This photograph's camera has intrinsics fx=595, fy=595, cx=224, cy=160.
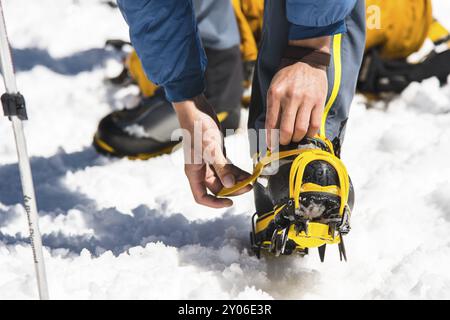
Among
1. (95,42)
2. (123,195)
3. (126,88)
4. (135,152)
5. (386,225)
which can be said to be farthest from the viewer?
(95,42)

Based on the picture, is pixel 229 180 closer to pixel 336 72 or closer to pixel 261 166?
pixel 261 166

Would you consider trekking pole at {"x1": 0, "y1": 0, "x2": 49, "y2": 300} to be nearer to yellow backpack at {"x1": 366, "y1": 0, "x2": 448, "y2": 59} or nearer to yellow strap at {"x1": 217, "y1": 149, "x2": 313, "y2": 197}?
yellow strap at {"x1": 217, "y1": 149, "x2": 313, "y2": 197}

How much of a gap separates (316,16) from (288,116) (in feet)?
0.69

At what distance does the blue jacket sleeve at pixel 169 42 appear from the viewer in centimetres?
133

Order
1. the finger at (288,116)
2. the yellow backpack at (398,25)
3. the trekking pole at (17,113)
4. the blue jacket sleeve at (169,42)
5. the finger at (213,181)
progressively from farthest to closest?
1. the yellow backpack at (398,25)
2. the finger at (213,181)
3. the blue jacket sleeve at (169,42)
4. the finger at (288,116)
5. the trekking pole at (17,113)

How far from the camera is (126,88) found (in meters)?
2.63

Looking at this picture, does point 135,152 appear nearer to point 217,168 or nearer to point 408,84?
point 217,168

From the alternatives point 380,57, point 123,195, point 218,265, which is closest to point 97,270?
point 218,265

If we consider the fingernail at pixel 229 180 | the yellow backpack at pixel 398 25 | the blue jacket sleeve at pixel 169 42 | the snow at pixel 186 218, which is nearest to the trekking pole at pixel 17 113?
the snow at pixel 186 218

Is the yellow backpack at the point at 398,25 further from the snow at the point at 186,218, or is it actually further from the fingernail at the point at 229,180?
the fingernail at the point at 229,180

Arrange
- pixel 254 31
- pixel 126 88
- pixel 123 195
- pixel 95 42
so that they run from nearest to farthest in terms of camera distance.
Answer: pixel 123 195 < pixel 254 31 < pixel 126 88 < pixel 95 42

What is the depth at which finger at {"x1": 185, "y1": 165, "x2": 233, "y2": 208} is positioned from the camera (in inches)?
55.5

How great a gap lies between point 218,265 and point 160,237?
212 mm

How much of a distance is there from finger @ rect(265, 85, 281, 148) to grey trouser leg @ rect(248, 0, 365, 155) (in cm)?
17
